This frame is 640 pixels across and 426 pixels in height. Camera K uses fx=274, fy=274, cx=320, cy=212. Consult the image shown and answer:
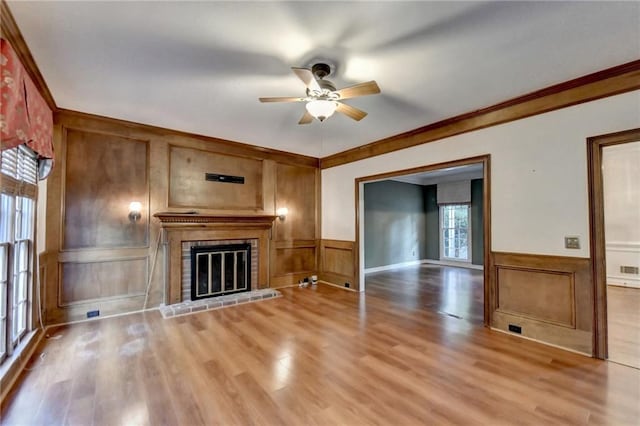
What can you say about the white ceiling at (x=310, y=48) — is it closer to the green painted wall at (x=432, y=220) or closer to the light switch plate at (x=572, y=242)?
the light switch plate at (x=572, y=242)

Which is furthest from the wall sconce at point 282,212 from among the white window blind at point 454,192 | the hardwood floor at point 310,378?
the white window blind at point 454,192

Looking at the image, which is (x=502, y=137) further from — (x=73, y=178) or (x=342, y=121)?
(x=73, y=178)

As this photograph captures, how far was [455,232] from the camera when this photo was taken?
28.0 ft

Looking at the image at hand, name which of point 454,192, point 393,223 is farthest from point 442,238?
point 393,223

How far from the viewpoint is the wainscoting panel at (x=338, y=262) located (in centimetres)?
547

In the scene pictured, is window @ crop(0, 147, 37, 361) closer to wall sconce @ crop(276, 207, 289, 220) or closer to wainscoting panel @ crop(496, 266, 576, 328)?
wall sconce @ crop(276, 207, 289, 220)

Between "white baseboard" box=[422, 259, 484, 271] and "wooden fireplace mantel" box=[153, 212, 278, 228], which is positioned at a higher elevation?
"wooden fireplace mantel" box=[153, 212, 278, 228]

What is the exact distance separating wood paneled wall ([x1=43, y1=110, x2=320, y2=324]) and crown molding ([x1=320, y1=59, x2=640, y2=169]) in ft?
→ 10.0

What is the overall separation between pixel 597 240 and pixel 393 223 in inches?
213

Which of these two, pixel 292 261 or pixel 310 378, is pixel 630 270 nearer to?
pixel 292 261

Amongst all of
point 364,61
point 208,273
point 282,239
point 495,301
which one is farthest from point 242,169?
point 495,301

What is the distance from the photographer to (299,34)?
2.13 m

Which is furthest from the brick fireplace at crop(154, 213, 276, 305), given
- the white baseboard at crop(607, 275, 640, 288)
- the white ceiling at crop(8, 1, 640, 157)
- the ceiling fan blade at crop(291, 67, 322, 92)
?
the white baseboard at crop(607, 275, 640, 288)

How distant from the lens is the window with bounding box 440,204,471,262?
8211 millimetres
